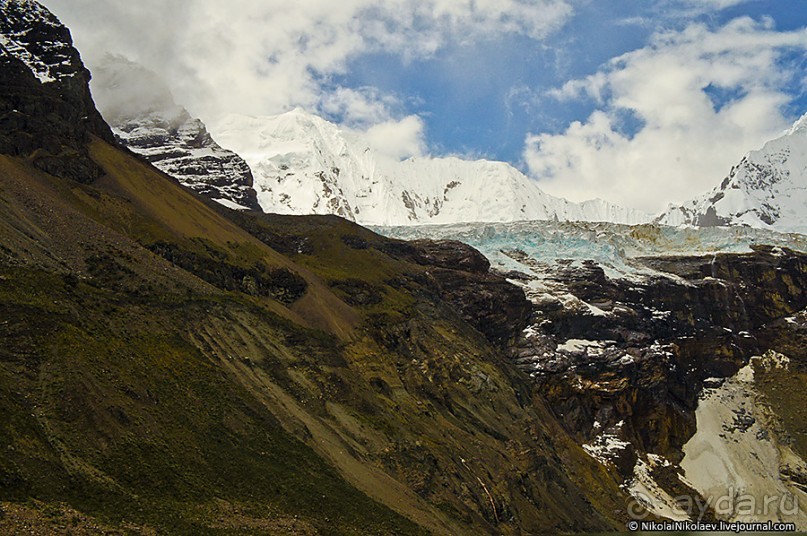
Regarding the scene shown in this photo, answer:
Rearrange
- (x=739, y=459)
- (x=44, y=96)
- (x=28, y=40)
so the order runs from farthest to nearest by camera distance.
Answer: (x=739, y=459) < (x=28, y=40) < (x=44, y=96)

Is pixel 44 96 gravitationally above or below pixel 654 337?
above

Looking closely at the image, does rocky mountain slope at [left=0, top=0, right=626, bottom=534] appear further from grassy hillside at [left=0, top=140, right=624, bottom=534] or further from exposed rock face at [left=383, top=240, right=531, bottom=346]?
exposed rock face at [left=383, top=240, right=531, bottom=346]

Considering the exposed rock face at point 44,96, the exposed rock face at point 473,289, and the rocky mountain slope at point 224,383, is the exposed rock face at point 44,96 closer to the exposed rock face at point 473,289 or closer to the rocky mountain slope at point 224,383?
the rocky mountain slope at point 224,383

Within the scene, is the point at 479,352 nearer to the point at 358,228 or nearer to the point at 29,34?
the point at 358,228

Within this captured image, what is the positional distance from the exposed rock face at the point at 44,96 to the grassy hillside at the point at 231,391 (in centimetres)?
469

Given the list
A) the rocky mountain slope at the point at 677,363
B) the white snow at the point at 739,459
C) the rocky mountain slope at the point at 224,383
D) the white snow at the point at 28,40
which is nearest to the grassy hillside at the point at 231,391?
the rocky mountain slope at the point at 224,383

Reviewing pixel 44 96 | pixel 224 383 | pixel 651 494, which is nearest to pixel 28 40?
pixel 44 96

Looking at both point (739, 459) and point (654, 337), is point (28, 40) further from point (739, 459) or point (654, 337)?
point (739, 459)

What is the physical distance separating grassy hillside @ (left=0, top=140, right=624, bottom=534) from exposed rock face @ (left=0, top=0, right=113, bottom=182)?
4686 mm

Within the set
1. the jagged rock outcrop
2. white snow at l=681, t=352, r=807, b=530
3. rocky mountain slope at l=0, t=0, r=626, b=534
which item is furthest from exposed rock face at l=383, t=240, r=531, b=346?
white snow at l=681, t=352, r=807, b=530

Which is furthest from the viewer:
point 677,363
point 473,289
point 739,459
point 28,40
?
point 677,363

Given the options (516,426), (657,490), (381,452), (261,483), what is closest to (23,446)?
(261,483)

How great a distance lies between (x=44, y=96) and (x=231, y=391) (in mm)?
55722

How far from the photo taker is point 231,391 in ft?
214
